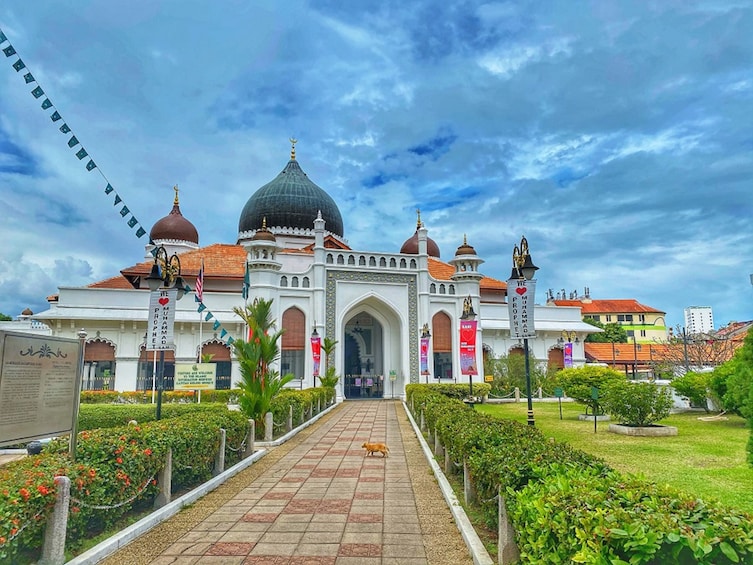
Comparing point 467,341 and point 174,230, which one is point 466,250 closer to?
point 467,341

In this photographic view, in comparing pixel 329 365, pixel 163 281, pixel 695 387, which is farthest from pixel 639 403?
pixel 329 365

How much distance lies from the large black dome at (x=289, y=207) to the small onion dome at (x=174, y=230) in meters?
4.03

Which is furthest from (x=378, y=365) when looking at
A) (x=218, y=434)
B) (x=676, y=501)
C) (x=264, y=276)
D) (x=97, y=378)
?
(x=676, y=501)

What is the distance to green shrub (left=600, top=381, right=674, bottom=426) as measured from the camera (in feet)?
39.4

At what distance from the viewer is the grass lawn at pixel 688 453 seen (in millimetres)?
6609

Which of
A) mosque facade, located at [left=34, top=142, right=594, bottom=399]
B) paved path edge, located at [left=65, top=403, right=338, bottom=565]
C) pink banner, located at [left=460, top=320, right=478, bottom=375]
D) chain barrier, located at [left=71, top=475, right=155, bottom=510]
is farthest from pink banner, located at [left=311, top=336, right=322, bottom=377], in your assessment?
chain barrier, located at [left=71, top=475, right=155, bottom=510]

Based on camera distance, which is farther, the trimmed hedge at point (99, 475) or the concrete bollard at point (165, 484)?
the concrete bollard at point (165, 484)

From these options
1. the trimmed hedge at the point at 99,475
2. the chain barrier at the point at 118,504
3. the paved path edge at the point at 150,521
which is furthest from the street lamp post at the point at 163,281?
the chain barrier at the point at 118,504

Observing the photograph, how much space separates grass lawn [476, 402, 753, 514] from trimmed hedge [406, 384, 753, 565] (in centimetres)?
77

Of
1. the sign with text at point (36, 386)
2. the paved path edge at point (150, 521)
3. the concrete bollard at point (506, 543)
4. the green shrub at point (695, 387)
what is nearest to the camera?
the concrete bollard at point (506, 543)

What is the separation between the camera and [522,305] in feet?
34.5

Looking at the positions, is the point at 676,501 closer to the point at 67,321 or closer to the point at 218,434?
the point at 218,434

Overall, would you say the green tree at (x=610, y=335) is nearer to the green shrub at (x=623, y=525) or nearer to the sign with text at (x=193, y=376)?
the sign with text at (x=193, y=376)

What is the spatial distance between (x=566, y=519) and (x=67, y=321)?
28390mm
